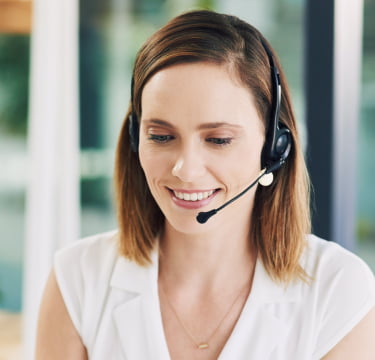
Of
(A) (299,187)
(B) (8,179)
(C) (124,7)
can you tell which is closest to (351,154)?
(A) (299,187)

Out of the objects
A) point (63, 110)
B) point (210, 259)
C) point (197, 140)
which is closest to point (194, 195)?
point (197, 140)

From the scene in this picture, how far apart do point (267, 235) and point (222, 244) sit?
102 millimetres

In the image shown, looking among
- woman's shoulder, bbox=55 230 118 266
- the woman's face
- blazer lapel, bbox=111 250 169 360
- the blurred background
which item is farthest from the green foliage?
the woman's face

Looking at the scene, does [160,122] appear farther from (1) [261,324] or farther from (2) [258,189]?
(1) [261,324]

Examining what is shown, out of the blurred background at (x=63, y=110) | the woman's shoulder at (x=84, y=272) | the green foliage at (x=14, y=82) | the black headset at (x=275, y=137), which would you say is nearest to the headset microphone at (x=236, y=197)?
the black headset at (x=275, y=137)

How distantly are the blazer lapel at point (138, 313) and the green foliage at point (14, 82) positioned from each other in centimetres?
199

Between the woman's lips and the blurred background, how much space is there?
136cm

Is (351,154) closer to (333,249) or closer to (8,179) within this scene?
(333,249)

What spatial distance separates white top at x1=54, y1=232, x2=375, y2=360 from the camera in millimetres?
1378

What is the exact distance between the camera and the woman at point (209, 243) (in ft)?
4.24

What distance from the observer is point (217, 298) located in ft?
4.86

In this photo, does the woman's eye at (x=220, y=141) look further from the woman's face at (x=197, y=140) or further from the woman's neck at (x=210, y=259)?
the woman's neck at (x=210, y=259)

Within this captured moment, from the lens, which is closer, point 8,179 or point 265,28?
point 265,28

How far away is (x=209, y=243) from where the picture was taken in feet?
4.82
